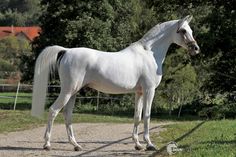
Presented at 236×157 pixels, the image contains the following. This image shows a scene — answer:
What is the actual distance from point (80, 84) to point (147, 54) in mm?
1534

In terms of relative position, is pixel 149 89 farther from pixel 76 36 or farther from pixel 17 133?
pixel 76 36

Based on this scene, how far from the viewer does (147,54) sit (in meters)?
10.6

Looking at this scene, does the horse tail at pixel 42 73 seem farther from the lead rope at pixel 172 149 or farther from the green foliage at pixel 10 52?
the green foliage at pixel 10 52

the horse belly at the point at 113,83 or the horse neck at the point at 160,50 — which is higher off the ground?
the horse neck at the point at 160,50

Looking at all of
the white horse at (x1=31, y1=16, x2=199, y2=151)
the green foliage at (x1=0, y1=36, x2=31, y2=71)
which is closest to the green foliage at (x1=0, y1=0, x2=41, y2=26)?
the green foliage at (x1=0, y1=36, x2=31, y2=71)

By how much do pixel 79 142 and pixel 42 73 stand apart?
204 cm

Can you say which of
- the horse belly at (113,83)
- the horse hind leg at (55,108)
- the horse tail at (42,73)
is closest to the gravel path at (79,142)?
the horse hind leg at (55,108)

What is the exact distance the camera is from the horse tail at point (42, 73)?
33.9 ft

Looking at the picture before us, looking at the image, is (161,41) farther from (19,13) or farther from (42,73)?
(19,13)

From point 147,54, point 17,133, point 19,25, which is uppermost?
point 19,25

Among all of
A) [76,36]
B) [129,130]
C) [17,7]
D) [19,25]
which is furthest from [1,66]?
[17,7]

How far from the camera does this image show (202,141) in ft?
35.6

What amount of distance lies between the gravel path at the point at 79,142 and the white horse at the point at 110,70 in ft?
1.22

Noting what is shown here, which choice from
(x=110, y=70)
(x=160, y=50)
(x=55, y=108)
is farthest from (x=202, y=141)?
(x=55, y=108)
